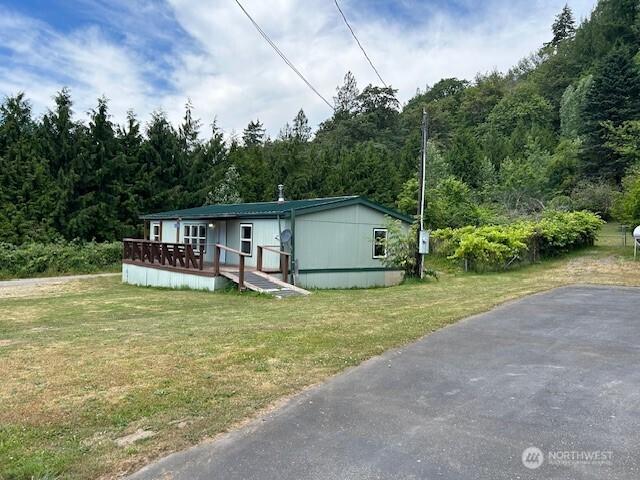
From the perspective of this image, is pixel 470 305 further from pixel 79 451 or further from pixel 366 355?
pixel 79 451

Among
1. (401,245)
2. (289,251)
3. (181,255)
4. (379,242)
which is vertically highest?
(379,242)

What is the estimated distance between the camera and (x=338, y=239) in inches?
624

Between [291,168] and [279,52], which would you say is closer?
[279,52]

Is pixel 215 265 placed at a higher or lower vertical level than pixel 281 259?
lower

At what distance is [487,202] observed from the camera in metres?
32.0

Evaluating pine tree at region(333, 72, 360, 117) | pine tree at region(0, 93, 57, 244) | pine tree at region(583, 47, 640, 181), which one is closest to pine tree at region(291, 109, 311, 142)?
pine tree at region(333, 72, 360, 117)

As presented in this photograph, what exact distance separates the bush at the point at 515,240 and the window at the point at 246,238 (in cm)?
801

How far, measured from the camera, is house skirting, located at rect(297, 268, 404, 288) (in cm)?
1522

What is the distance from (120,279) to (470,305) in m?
16.4

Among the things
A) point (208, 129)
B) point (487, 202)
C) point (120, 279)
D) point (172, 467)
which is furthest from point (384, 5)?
point (208, 129)

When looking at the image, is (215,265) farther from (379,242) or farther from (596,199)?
(596,199)

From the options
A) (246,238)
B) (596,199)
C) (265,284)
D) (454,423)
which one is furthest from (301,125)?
(454,423)

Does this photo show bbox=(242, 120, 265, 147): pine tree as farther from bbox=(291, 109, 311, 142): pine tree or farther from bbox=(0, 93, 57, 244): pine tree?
bbox=(0, 93, 57, 244): pine tree

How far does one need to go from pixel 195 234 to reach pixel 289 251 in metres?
6.71
